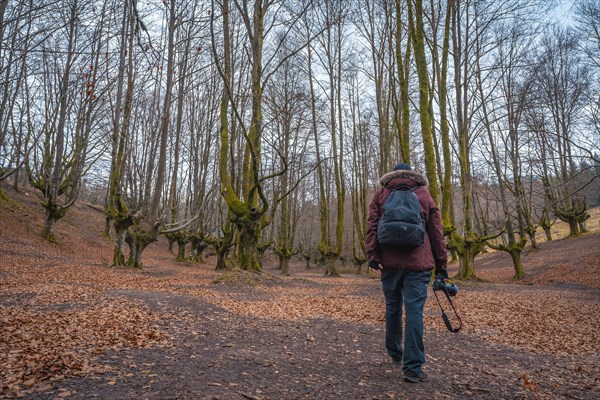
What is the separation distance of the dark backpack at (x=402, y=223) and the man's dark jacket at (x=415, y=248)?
107 millimetres

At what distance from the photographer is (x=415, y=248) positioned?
3387 mm

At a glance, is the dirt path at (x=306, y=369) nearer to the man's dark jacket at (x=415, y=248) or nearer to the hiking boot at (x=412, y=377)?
the hiking boot at (x=412, y=377)

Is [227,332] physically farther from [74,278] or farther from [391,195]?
[74,278]

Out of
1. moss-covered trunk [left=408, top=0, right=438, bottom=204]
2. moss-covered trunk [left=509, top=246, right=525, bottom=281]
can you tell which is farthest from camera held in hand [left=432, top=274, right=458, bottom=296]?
moss-covered trunk [left=509, top=246, right=525, bottom=281]

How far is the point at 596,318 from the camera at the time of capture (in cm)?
704

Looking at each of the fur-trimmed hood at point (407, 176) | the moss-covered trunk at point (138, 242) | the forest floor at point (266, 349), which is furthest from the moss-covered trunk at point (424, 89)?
the moss-covered trunk at point (138, 242)

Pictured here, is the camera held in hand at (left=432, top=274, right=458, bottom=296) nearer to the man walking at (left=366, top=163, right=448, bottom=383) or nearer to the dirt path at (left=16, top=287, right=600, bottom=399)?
the man walking at (left=366, top=163, right=448, bottom=383)

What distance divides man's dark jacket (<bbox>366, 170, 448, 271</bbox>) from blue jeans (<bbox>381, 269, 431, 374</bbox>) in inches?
4.0

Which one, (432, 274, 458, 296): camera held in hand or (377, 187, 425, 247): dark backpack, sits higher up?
(377, 187, 425, 247): dark backpack

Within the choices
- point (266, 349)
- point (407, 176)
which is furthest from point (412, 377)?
point (407, 176)

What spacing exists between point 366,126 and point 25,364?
23.5 m

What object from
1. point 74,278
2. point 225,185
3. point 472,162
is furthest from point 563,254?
point 74,278

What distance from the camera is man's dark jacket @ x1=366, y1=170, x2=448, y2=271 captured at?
3.38 metres

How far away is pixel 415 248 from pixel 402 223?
27cm
